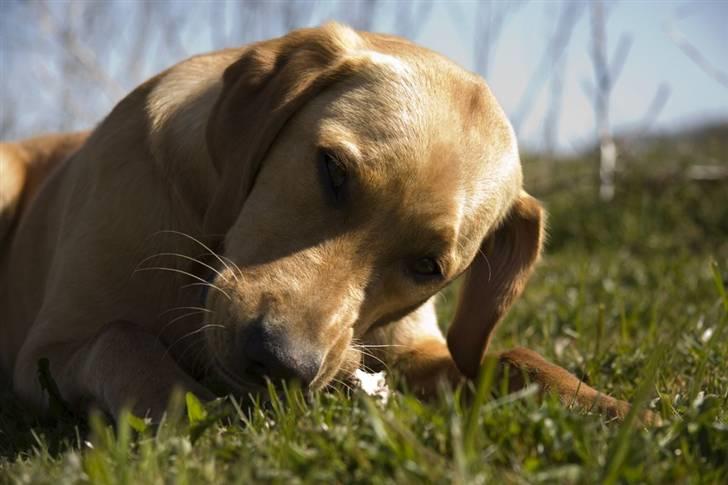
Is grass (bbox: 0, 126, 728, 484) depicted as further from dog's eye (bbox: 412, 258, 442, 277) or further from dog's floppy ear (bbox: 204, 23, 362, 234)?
dog's floppy ear (bbox: 204, 23, 362, 234)

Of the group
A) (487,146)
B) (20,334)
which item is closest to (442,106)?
(487,146)

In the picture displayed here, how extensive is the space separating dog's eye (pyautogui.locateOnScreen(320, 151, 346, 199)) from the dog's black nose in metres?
0.55

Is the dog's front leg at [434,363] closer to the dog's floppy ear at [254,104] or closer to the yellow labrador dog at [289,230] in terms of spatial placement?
the yellow labrador dog at [289,230]

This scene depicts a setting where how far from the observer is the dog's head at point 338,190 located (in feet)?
8.68

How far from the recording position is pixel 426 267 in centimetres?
310

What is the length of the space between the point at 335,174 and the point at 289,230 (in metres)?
0.22

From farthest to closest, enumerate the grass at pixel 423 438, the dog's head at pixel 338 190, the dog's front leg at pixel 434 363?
the dog's front leg at pixel 434 363, the dog's head at pixel 338 190, the grass at pixel 423 438

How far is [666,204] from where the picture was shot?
733 centimetres

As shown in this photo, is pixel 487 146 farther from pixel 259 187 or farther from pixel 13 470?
pixel 13 470

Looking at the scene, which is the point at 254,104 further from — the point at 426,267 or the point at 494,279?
the point at 494,279

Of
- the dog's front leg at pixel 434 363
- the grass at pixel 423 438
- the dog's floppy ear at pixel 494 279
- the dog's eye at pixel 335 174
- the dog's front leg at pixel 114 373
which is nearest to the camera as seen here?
the grass at pixel 423 438

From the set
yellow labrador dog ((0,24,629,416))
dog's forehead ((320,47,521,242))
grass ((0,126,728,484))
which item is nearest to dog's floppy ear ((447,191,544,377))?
yellow labrador dog ((0,24,629,416))

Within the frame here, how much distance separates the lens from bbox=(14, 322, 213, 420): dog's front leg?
275 cm

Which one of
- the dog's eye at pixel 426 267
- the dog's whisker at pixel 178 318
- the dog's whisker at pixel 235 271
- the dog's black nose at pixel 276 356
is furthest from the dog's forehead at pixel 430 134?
the dog's whisker at pixel 178 318
